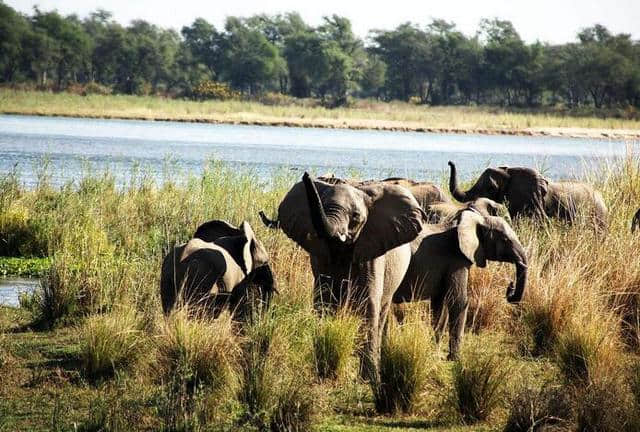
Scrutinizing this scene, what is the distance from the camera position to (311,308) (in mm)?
8984

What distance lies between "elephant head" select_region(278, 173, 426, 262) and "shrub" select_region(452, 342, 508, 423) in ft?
3.59

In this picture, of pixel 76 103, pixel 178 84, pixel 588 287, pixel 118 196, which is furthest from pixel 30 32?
pixel 588 287

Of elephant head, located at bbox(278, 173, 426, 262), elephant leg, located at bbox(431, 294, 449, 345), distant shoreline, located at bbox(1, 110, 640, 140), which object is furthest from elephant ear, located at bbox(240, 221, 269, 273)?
distant shoreline, located at bbox(1, 110, 640, 140)

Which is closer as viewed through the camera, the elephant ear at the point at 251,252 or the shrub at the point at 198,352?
the shrub at the point at 198,352

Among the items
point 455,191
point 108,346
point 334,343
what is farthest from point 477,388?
point 455,191

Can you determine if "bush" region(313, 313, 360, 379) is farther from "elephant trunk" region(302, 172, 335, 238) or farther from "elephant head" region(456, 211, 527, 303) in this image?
"elephant head" region(456, 211, 527, 303)

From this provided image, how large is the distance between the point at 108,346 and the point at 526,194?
7.98m

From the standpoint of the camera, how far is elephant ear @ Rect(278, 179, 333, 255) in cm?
816

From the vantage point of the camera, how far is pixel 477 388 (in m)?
7.75

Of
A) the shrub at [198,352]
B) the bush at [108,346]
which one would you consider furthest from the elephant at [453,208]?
the bush at [108,346]

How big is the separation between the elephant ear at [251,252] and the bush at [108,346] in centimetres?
107

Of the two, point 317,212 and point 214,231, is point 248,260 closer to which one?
point 214,231

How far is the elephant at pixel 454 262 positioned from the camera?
9.51 m

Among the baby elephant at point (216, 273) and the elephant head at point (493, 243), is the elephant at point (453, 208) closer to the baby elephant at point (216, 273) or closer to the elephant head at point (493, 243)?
the elephant head at point (493, 243)
